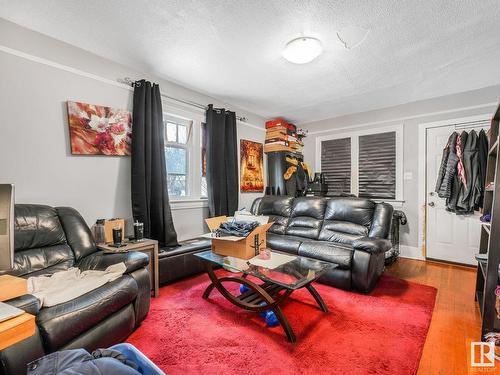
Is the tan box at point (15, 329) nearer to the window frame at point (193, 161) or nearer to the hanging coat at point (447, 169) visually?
the window frame at point (193, 161)

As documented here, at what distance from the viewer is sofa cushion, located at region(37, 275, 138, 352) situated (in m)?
1.26

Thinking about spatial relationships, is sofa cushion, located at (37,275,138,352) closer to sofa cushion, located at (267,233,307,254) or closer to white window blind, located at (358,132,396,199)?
sofa cushion, located at (267,233,307,254)

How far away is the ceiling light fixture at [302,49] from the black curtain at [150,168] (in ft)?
5.22

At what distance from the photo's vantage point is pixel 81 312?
4.57ft

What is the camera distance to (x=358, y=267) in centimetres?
247

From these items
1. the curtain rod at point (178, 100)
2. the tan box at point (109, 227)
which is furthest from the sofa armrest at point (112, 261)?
the curtain rod at point (178, 100)

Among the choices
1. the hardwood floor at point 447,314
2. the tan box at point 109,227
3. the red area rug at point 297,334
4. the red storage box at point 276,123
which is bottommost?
the hardwood floor at point 447,314

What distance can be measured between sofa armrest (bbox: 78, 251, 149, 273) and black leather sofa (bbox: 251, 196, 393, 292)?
162cm

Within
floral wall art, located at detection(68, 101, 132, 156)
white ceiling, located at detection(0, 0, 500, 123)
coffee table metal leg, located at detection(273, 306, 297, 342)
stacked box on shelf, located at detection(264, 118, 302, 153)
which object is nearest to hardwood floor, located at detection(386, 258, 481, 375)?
coffee table metal leg, located at detection(273, 306, 297, 342)

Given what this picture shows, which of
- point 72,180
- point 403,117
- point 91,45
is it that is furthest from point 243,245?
point 403,117

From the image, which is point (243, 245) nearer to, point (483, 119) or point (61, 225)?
point (61, 225)

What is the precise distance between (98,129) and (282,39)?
202 cm

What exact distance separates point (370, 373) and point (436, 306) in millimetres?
1304

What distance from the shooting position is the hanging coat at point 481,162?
303 cm
